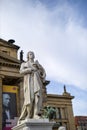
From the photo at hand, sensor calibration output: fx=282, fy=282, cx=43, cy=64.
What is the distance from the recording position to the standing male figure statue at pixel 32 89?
798 cm

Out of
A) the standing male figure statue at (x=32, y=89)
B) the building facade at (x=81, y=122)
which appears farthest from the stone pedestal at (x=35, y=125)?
the building facade at (x=81, y=122)

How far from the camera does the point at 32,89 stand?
321 inches

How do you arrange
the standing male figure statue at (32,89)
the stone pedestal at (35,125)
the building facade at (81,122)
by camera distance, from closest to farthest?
the stone pedestal at (35,125) < the standing male figure statue at (32,89) < the building facade at (81,122)

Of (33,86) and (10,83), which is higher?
(10,83)

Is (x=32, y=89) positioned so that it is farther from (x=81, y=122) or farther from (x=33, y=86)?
(x=81, y=122)

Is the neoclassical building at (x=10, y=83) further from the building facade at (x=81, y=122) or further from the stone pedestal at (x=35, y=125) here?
the building facade at (x=81, y=122)

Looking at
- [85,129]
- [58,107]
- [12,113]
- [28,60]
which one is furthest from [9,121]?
[85,129]

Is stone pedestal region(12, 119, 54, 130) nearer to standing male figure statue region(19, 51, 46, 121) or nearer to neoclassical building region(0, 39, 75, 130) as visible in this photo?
standing male figure statue region(19, 51, 46, 121)

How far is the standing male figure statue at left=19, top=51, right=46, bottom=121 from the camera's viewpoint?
7977 mm

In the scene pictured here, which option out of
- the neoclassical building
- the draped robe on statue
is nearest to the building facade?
the neoclassical building

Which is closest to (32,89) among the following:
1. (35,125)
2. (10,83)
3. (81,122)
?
(35,125)

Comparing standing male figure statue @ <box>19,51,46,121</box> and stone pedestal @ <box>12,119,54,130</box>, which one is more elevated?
standing male figure statue @ <box>19,51,46,121</box>

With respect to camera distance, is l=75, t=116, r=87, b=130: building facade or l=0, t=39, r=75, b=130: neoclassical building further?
l=75, t=116, r=87, b=130: building facade

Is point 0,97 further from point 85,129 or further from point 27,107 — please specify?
point 85,129
